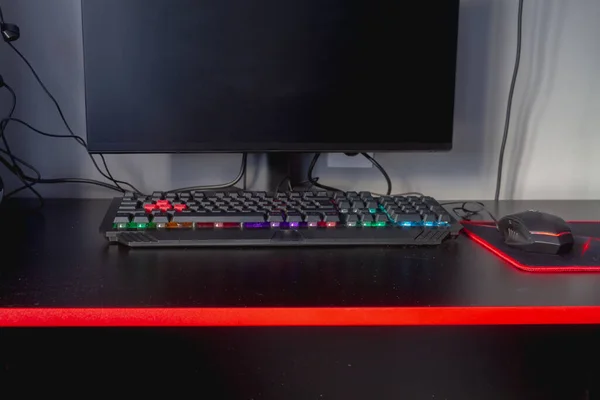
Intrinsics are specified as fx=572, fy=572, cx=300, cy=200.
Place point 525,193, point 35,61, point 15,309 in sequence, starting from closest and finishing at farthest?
point 15,309
point 35,61
point 525,193

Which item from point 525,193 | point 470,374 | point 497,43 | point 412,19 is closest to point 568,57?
point 497,43

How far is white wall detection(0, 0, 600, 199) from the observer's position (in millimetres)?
1034

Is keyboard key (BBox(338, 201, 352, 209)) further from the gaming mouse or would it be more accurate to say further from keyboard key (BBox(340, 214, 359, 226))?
the gaming mouse

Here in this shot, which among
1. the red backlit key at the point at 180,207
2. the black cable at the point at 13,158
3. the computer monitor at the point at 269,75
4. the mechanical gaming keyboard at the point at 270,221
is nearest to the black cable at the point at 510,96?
the computer monitor at the point at 269,75

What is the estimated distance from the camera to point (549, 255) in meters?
0.75

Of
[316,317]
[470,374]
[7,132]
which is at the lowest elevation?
[470,374]

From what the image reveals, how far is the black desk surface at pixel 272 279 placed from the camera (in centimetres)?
59

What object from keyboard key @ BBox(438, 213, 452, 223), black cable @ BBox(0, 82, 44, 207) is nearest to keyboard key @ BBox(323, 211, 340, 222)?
keyboard key @ BBox(438, 213, 452, 223)

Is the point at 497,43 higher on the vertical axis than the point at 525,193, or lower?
higher

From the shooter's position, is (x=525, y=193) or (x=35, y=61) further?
(x=525, y=193)

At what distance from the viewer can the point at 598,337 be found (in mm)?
999

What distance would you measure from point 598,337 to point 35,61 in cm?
111

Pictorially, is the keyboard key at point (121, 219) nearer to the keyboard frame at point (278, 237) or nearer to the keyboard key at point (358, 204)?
the keyboard frame at point (278, 237)

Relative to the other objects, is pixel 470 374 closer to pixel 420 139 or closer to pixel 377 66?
pixel 420 139
